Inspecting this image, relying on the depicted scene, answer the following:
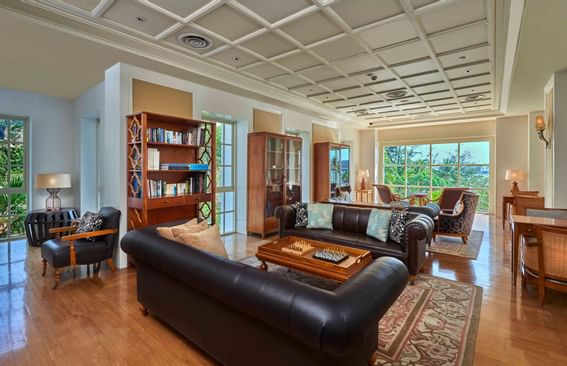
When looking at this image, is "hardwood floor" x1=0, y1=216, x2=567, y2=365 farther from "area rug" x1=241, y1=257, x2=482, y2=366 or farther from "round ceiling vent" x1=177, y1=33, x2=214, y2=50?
"round ceiling vent" x1=177, y1=33, x2=214, y2=50

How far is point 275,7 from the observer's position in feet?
9.70

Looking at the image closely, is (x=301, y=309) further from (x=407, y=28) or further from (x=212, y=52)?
(x=212, y=52)

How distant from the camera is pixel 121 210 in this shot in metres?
4.06

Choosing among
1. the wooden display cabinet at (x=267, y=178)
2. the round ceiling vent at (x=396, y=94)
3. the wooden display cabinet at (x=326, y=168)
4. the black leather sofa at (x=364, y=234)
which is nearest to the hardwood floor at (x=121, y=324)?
the black leather sofa at (x=364, y=234)

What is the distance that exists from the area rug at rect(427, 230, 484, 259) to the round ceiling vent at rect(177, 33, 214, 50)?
4742mm

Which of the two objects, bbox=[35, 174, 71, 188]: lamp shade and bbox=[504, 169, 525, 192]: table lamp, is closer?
bbox=[35, 174, 71, 188]: lamp shade

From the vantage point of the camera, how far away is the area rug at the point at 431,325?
2.11m

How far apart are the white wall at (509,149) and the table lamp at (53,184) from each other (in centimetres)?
1049

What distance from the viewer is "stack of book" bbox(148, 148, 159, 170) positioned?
3968 mm

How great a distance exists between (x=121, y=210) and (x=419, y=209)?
4676 millimetres

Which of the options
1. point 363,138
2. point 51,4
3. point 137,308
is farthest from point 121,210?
point 363,138

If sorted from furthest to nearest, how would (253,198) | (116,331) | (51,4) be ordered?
(253,198) → (51,4) → (116,331)

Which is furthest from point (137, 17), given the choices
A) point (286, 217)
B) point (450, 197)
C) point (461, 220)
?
point (450, 197)

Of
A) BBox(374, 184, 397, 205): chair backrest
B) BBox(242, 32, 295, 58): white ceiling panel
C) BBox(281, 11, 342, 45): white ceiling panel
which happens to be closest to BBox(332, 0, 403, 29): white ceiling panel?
BBox(281, 11, 342, 45): white ceiling panel
